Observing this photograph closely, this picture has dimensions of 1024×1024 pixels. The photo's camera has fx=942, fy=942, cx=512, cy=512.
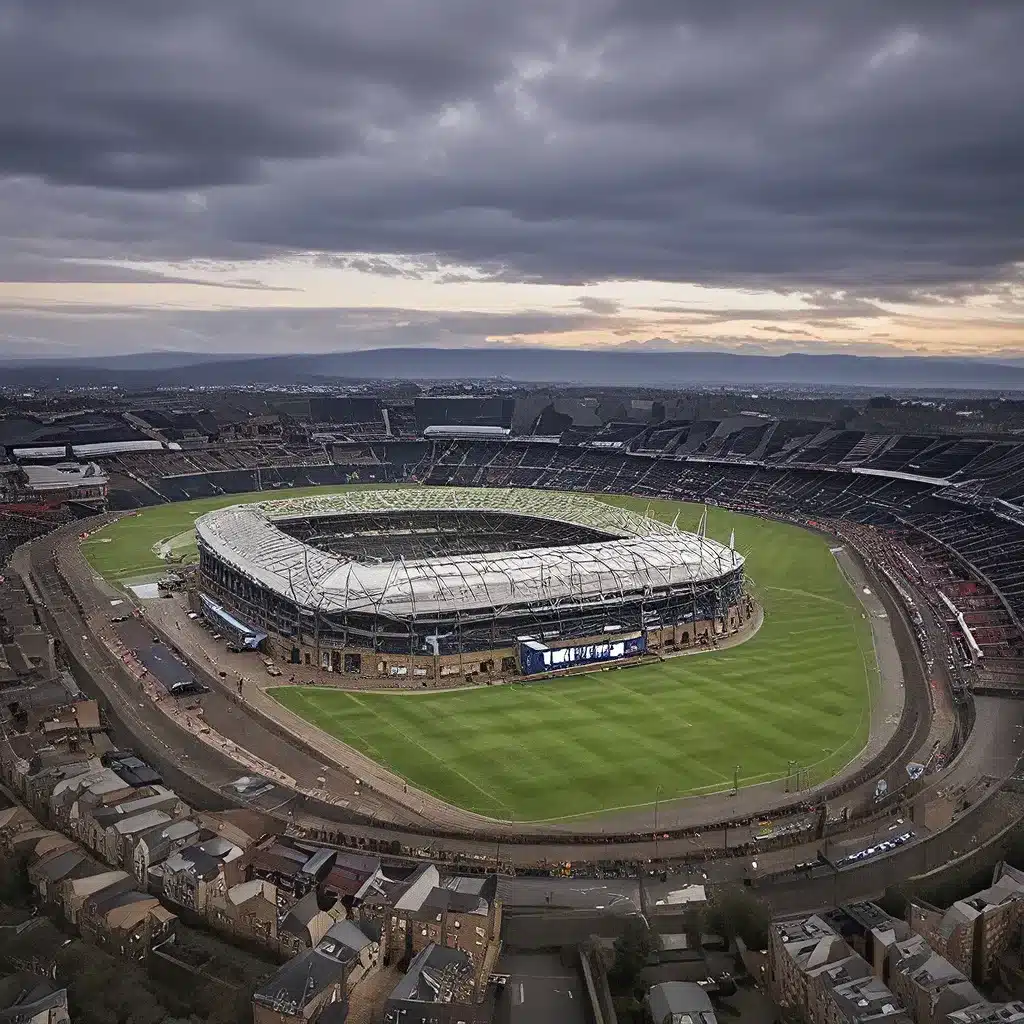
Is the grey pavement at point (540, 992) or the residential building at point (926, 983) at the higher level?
the residential building at point (926, 983)

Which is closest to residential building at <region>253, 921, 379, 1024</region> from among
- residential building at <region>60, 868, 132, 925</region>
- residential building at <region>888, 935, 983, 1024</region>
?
Result: residential building at <region>60, 868, 132, 925</region>

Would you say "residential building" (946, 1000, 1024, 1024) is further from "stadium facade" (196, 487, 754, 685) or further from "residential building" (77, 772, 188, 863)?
"stadium facade" (196, 487, 754, 685)

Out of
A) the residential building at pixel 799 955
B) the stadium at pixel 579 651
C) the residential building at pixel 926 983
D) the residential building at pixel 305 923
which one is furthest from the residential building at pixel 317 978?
the residential building at pixel 926 983

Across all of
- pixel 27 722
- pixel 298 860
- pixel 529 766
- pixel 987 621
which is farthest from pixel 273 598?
pixel 987 621

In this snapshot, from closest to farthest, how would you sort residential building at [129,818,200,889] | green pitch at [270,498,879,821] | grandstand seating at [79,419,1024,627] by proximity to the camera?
residential building at [129,818,200,889], green pitch at [270,498,879,821], grandstand seating at [79,419,1024,627]

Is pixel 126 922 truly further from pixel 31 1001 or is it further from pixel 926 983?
pixel 926 983

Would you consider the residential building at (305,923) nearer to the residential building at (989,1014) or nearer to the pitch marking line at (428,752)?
the pitch marking line at (428,752)

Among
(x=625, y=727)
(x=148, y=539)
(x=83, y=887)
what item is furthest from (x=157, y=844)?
(x=148, y=539)
